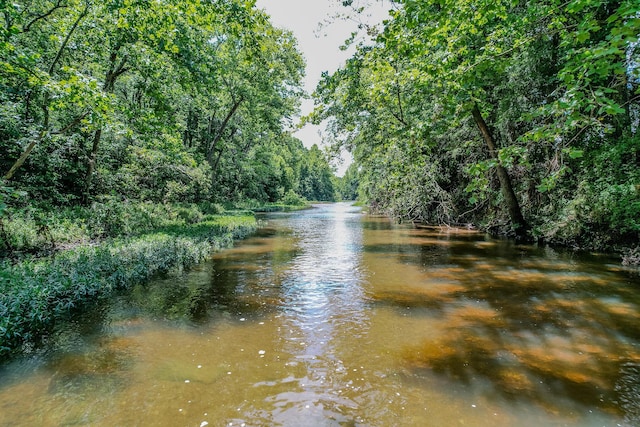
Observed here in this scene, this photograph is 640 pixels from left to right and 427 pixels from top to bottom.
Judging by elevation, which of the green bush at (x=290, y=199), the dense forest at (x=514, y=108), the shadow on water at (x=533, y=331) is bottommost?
the shadow on water at (x=533, y=331)

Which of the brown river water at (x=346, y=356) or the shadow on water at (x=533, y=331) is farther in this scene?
the shadow on water at (x=533, y=331)

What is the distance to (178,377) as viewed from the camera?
415cm

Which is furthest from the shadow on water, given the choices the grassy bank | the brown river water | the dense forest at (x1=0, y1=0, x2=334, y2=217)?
the dense forest at (x1=0, y1=0, x2=334, y2=217)

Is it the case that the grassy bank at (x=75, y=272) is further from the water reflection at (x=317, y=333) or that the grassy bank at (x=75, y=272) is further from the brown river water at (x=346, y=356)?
the water reflection at (x=317, y=333)

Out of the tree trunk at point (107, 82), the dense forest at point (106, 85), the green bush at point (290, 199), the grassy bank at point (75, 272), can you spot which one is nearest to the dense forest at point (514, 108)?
the dense forest at point (106, 85)

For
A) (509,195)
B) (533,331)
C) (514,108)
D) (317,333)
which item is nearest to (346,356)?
(317,333)

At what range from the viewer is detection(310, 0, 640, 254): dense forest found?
6137 mm

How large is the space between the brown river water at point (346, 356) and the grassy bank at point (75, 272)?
529 millimetres

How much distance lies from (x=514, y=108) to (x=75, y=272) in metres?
16.9

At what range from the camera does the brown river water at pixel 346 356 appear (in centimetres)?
349

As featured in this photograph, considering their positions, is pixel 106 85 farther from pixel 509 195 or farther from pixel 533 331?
pixel 509 195

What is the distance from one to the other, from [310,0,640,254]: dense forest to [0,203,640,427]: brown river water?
117 inches

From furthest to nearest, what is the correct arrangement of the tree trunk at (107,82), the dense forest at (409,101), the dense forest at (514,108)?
the tree trunk at (107,82)
the dense forest at (409,101)
the dense forest at (514,108)

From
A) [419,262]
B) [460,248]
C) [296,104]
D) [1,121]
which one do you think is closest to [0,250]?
[1,121]
